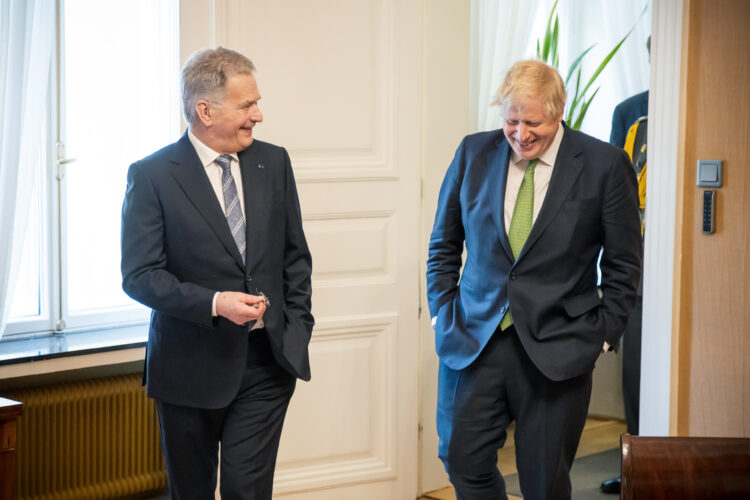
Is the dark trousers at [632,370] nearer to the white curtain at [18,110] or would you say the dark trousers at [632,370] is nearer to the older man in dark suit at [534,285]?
the older man in dark suit at [534,285]

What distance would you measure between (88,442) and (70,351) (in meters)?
0.41

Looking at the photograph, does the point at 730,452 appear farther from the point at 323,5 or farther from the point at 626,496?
the point at 323,5

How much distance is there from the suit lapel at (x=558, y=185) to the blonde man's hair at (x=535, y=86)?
0.39 feet

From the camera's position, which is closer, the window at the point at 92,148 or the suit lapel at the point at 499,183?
the suit lapel at the point at 499,183

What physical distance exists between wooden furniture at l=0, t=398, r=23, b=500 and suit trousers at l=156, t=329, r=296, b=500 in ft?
1.72

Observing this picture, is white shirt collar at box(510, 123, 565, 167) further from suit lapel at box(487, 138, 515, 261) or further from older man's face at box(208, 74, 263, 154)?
older man's face at box(208, 74, 263, 154)

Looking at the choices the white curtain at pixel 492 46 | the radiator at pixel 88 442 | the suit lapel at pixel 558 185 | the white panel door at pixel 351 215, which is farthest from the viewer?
the white curtain at pixel 492 46

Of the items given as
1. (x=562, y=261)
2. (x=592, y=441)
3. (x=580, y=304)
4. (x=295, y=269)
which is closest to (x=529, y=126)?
(x=562, y=261)

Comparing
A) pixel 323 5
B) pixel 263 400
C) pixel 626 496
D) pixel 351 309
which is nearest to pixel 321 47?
pixel 323 5

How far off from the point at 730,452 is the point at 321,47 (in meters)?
2.07

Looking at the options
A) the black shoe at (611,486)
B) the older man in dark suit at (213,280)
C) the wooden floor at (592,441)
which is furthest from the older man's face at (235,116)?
the black shoe at (611,486)

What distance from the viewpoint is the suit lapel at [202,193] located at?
2221 mm

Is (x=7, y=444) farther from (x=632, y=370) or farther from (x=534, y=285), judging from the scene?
(x=632, y=370)

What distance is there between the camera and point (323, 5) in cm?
320
